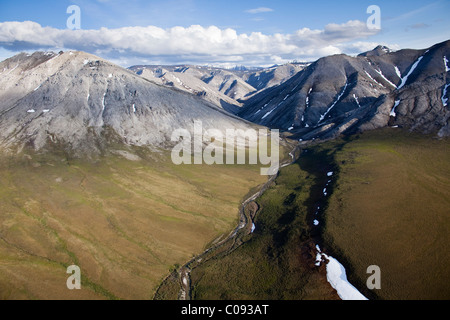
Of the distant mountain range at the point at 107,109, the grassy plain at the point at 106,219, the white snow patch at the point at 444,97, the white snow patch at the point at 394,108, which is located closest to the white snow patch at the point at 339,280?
the grassy plain at the point at 106,219

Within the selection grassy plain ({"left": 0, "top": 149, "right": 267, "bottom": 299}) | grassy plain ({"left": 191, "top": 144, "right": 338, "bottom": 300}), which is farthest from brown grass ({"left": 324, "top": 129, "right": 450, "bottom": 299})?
grassy plain ({"left": 0, "top": 149, "right": 267, "bottom": 299})

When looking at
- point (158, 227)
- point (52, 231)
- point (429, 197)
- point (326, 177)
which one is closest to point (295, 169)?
Result: point (326, 177)

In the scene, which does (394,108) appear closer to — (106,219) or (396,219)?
(396,219)

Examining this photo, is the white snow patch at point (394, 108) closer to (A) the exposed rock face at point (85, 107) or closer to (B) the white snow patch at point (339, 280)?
(A) the exposed rock face at point (85, 107)

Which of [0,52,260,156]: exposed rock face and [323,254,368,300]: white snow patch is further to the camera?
[0,52,260,156]: exposed rock face

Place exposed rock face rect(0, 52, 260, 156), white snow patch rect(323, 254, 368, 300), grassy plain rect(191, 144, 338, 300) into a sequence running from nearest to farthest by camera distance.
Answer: white snow patch rect(323, 254, 368, 300) < grassy plain rect(191, 144, 338, 300) < exposed rock face rect(0, 52, 260, 156)

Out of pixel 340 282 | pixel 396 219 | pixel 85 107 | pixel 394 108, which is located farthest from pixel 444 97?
pixel 85 107

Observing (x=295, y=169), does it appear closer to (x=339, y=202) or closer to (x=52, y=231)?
(x=339, y=202)

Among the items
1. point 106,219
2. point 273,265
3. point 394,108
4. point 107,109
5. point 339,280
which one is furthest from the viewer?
point 394,108

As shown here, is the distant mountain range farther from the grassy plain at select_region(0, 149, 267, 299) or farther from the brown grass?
the brown grass
